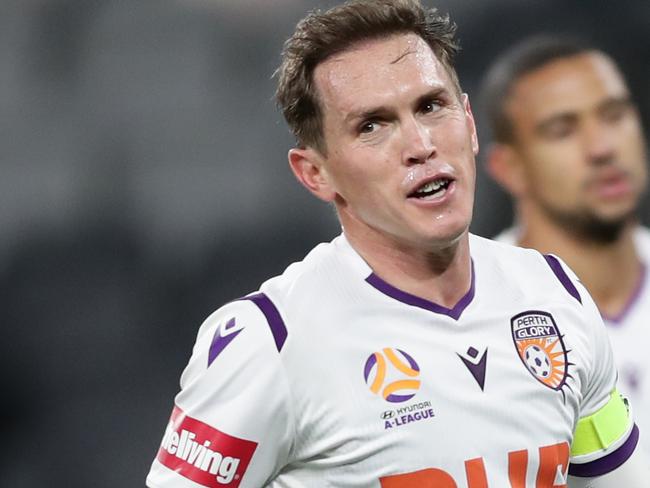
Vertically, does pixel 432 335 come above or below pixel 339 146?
below

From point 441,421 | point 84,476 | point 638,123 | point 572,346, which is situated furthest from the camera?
point 638,123

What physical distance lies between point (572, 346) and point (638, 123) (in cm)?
220

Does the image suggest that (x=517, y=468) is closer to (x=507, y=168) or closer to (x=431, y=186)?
(x=431, y=186)

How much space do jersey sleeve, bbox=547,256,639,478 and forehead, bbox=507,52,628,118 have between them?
75.5 inches

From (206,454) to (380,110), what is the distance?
671mm

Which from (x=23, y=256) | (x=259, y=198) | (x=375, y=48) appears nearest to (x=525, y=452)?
(x=375, y=48)

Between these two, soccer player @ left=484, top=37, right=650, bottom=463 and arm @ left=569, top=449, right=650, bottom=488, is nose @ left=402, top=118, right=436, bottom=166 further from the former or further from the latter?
soccer player @ left=484, top=37, right=650, bottom=463

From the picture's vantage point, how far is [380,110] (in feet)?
6.68

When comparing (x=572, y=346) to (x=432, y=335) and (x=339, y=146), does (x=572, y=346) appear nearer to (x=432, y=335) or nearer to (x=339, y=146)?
(x=432, y=335)

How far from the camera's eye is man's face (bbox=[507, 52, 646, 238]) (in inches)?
162

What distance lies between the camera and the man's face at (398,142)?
79.3 inches

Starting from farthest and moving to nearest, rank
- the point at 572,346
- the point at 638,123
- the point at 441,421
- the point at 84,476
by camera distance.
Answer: the point at 638,123
the point at 84,476
the point at 572,346
the point at 441,421

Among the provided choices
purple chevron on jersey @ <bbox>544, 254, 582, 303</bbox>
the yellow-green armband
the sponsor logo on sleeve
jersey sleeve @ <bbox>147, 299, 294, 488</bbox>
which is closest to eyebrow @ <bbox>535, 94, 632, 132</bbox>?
purple chevron on jersey @ <bbox>544, 254, 582, 303</bbox>

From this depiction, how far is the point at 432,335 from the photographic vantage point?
2086 mm
